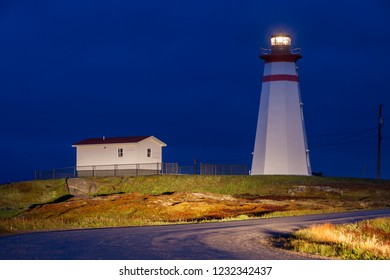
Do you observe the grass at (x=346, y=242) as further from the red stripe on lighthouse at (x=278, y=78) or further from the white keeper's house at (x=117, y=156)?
the white keeper's house at (x=117, y=156)

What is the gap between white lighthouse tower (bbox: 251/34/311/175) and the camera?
55956mm

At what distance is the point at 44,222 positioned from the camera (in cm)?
2653

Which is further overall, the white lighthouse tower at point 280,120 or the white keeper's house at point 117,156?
the white keeper's house at point 117,156

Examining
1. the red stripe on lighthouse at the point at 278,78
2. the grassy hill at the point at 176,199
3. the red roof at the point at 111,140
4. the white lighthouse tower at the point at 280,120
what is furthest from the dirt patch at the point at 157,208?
the red roof at the point at 111,140

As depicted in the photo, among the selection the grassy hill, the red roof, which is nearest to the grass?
the grassy hill

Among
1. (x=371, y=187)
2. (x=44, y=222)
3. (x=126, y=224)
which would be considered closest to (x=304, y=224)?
(x=126, y=224)

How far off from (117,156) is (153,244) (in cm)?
4564

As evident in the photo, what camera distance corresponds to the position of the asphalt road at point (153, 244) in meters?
15.1

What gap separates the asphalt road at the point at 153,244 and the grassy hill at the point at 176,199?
4.41 meters

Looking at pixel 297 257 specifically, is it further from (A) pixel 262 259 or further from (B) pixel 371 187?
(B) pixel 371 187

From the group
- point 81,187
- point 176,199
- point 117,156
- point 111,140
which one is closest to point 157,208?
point 176,199

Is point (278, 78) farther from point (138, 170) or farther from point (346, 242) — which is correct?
point (346, 242)

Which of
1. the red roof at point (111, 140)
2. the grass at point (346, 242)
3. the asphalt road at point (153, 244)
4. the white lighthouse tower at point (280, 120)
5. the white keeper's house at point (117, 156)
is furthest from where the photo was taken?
the red roof at point (111, 140)

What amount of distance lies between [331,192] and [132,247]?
114ft
